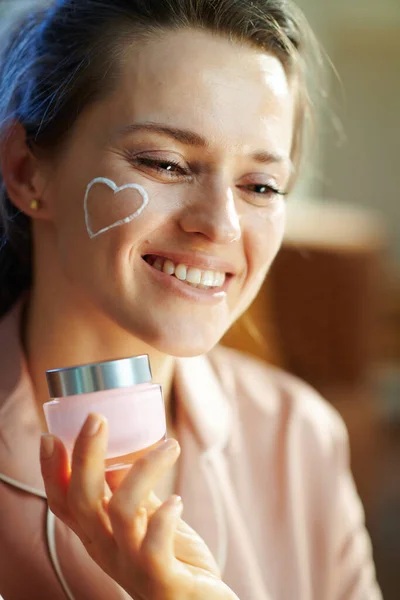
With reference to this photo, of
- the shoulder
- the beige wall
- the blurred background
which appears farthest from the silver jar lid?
the beige wall

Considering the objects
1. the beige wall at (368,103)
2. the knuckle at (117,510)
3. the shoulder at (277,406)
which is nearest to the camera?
the knuckle at (117,510)

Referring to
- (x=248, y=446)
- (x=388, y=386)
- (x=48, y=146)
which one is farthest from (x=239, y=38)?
(x=388, y=386)

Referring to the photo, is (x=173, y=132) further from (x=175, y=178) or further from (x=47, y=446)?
(x=47, y=446)

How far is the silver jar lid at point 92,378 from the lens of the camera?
1.42 feet

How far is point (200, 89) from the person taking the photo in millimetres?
475

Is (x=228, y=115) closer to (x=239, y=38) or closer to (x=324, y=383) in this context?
(x=239, y=38)

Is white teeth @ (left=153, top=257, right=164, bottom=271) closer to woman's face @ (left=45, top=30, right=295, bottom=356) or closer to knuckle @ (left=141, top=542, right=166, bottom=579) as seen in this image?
woman's face @ (left=45, top=30, right=295, bottom=356)

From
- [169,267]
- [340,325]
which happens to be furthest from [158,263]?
[340,325]

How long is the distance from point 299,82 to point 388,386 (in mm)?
1672

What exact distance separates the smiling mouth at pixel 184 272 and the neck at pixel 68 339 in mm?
62

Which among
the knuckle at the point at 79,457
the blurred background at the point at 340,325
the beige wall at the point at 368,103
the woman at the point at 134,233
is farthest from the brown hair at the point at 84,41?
the beige wall at the point at 368,103

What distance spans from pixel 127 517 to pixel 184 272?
0.53ft

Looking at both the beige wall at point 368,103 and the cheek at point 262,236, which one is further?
the beige wall at point 368,103

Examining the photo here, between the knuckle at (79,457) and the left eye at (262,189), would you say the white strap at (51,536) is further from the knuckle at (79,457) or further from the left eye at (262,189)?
the left eye at (262,189)
